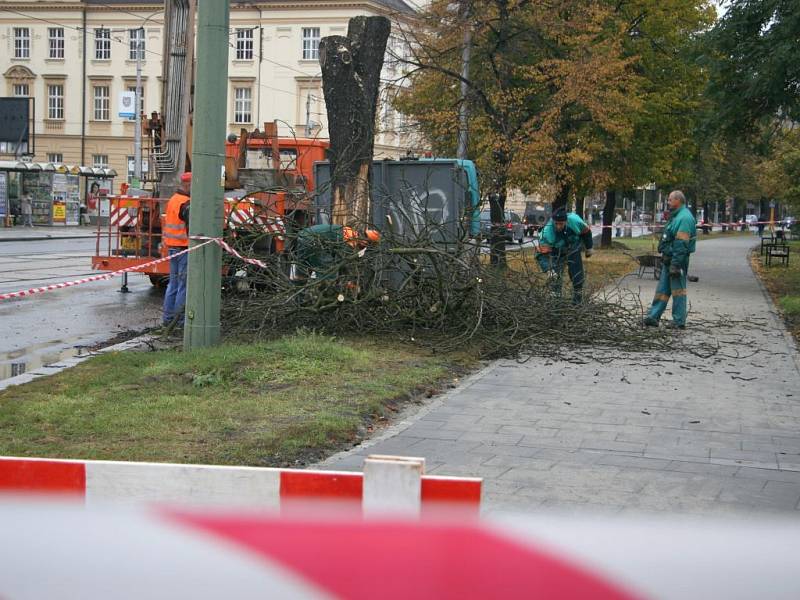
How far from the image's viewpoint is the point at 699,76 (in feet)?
96.1

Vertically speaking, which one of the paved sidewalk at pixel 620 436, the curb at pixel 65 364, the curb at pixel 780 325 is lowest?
the curb at pixel 65 364

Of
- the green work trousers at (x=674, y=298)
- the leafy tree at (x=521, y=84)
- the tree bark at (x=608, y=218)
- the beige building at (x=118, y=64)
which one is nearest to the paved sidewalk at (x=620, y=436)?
the green work trousers at (x=674, y=298)

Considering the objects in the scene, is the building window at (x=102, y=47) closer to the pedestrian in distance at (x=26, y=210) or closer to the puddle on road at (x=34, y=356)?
the pedestrian in distance at (x=26, y=210)

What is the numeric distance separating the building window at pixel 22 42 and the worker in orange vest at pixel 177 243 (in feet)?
199

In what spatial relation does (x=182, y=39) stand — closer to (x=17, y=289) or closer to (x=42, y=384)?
(x=17, y=289)

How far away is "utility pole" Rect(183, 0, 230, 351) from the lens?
9289mm

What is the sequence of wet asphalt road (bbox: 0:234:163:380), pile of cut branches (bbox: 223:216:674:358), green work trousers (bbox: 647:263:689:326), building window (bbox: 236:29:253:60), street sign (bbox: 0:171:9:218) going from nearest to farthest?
wet asphalt road (bbox: 0:234:163:380) < pile of cut branches (bbox: 223:216:674:358) < green work trousers (bbox: 647:263:689:326) < street sign (bbox: 0:171:9:218) < building window (bbox: 236:29:253:60)

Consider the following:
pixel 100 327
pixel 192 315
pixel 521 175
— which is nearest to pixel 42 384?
pixel 192 315

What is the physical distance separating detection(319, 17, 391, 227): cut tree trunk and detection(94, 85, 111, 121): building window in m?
58.2

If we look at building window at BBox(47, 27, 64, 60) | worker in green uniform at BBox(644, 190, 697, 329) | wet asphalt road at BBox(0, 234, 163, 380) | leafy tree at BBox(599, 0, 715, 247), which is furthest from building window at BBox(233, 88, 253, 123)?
worker in green uniform at BBox(644, 190, 697, 329)

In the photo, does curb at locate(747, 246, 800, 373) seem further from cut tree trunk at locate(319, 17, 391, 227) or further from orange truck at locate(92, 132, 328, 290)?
orange truck at locate(92, 132, 328, 290)

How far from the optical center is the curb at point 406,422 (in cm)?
616

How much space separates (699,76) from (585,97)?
30.2 ft

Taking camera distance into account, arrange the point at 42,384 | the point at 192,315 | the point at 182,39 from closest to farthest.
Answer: the point at 42,384
the point at 192,315
the point at 182,39
